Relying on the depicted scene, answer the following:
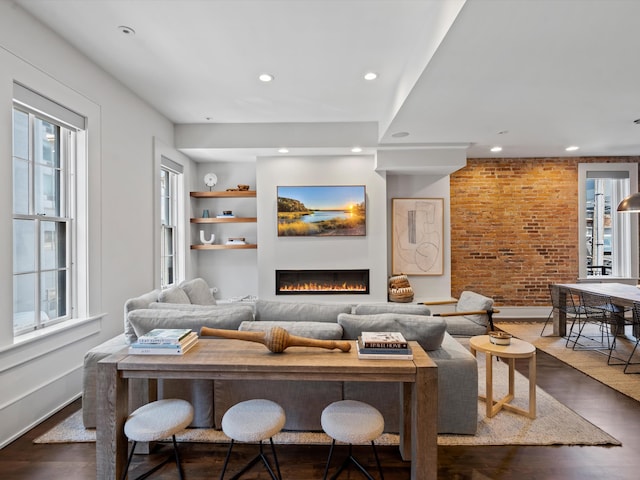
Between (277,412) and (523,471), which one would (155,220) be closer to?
(277,412)

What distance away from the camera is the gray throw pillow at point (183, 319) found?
228 cm

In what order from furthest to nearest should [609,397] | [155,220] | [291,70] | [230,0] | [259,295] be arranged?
1. [259,295]
2. [155,220]
3. [291,70]
4. [609,397]
5. [230,0]

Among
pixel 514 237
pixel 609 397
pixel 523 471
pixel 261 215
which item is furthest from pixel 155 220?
pixel 514 237

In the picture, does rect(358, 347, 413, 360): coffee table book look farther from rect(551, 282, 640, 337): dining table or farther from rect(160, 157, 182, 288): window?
rect(160, 157, 182, 288): window

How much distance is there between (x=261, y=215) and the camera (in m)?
5.13

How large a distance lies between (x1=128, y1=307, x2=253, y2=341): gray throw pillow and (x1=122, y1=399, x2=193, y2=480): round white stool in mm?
532

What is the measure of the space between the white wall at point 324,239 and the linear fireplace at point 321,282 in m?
0.09

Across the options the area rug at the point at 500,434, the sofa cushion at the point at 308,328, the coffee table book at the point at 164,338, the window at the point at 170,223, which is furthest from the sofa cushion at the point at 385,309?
the window at the point at 170,223

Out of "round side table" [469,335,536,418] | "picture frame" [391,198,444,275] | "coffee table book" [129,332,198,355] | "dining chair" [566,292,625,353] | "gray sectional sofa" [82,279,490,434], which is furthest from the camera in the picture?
"picture frame" [391,198,444,275]

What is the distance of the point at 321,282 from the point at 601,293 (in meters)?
3.53

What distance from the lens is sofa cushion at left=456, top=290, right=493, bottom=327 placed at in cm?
A: 363

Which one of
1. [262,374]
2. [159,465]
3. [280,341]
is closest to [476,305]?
[280,341]

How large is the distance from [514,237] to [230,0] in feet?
18.0

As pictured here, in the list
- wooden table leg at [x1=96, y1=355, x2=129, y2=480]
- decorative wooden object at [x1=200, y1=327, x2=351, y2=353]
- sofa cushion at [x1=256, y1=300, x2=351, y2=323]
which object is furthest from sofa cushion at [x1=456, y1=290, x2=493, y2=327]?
wooden table leg at [x1=96, y1=355, x2=129, y2=480]
